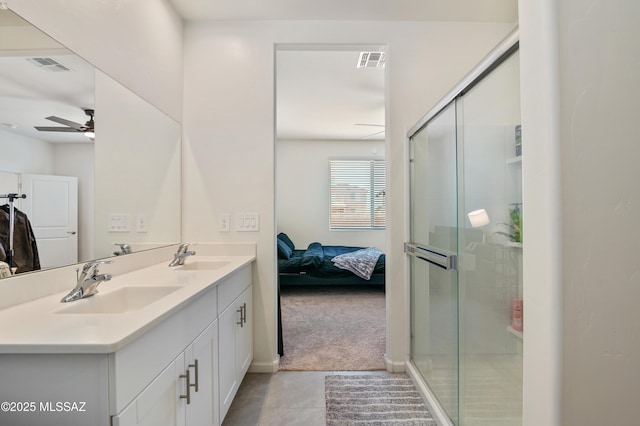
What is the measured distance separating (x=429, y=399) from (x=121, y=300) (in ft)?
5.73

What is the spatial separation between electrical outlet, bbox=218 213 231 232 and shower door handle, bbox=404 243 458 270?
1.36 metres

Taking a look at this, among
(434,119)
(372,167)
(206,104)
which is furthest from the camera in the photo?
(372,167)

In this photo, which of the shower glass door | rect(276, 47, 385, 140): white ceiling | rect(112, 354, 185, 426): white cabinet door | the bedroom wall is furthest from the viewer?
the bedroom wall

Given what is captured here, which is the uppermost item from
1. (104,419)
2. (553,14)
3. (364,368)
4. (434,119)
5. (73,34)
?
(73,34)

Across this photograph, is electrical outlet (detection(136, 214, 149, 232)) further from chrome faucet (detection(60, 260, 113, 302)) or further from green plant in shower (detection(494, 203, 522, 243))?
green plant in shower (detection(494, 203, 522, 243))

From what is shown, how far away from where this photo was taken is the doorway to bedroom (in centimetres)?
256

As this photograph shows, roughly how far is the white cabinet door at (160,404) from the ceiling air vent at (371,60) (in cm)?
271

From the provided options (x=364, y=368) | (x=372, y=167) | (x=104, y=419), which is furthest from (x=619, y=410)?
(x=372, y=167)

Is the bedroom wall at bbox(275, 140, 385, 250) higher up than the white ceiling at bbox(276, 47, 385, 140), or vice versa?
the white ceiling at bbox(276, 47, 385, 140)

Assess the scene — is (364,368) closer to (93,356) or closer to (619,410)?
(619,410)

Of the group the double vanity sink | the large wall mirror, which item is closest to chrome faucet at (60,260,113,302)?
the double vanity sink

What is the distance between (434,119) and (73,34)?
6.13 feet

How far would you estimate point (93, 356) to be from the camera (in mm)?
681

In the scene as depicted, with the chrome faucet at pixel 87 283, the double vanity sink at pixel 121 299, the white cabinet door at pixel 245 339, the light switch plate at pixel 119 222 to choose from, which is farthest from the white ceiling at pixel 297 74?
the white cabinet door at pixel 245 339
